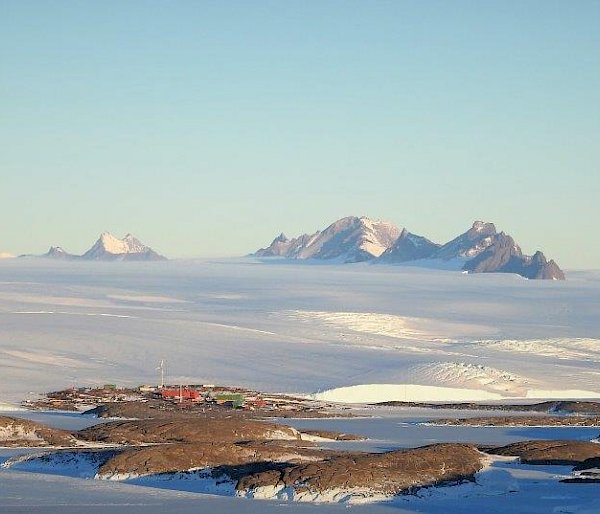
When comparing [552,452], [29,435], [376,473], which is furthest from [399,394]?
[376,473]

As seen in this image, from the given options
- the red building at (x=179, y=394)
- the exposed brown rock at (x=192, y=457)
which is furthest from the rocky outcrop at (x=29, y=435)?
the red building at (x=179, y=394)

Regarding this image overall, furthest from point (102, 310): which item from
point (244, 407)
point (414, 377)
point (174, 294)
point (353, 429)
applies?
point (353, 429)

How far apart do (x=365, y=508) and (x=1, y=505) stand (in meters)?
7.29

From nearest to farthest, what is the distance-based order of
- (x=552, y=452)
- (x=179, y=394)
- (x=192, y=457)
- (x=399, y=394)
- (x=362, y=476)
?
(x=362, y=476)
(x=192, y=457)
(x=552, y=452)
(x=179, y=394)
(x=399, y=394)

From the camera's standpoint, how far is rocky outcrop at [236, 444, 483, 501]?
25562mm

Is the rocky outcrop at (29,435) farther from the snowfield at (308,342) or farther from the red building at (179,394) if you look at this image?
the red building at (179,394)

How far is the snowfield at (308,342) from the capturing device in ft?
231

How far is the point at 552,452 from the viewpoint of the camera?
3288 cm

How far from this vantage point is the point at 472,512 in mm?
23984

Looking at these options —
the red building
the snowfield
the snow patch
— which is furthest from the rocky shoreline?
the snow patch

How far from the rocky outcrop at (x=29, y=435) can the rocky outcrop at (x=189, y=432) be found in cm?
107

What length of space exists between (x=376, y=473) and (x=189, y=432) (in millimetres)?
11300

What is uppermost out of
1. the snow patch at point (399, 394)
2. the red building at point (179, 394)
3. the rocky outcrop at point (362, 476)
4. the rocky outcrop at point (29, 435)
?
the rocky outcrop at point (362, 476)

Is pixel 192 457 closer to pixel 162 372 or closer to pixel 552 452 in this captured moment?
pixel 552 452
